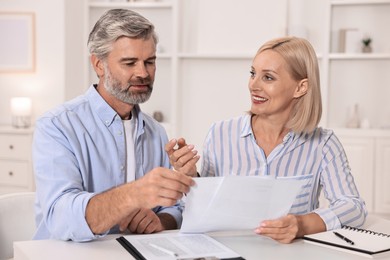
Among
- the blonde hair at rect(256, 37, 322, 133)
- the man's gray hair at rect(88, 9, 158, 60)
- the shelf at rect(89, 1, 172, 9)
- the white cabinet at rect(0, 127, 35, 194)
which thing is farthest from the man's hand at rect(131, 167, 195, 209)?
the shelf at rect(89, 1, 172, 9)

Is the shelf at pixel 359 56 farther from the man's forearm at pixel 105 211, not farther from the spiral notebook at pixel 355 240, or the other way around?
the man's forearm at pixel 105 211

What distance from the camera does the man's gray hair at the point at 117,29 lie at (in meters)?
2.10

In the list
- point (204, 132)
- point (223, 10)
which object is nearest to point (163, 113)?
point (204, 132)

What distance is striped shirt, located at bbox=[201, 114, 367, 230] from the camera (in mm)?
2248

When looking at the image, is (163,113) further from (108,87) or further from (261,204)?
(261,204)

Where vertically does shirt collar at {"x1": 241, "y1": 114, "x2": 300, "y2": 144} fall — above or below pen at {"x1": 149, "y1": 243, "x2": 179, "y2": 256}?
above

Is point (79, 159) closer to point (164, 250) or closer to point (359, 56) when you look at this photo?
point (164, 250)

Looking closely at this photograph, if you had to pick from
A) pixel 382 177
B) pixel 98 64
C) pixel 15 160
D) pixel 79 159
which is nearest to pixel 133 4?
pixel 15 160

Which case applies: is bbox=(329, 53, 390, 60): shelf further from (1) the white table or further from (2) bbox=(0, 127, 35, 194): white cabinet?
(1) the white table

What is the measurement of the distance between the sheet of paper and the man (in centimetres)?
10

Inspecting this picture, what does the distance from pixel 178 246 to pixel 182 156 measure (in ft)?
1.06

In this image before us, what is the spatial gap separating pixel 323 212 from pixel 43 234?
920 mm

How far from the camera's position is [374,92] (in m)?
5.03

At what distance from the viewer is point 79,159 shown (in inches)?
79.6
